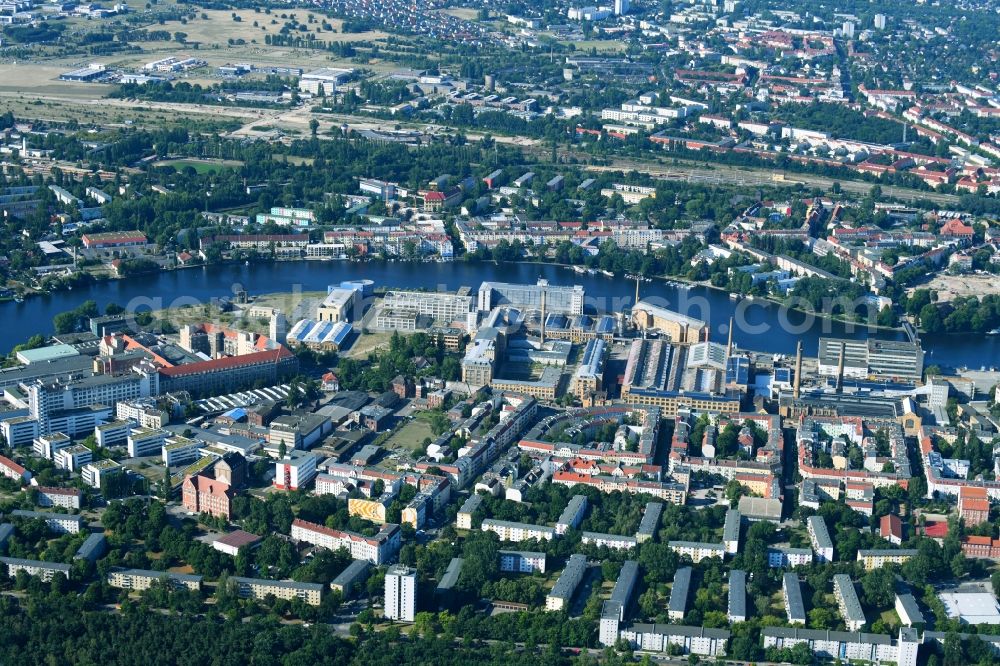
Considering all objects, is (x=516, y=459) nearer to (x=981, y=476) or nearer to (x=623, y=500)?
(x=623, y=500)

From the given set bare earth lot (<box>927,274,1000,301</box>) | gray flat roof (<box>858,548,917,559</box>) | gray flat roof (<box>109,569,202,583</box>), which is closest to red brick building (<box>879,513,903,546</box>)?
gray flat roof (<box>858,548,917,559</box>)

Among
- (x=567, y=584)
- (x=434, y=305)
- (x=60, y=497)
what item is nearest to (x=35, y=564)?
(x=60, y=497)

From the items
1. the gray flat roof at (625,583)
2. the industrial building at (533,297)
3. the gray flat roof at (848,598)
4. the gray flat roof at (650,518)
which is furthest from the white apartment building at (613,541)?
the industrial building at (533,297)

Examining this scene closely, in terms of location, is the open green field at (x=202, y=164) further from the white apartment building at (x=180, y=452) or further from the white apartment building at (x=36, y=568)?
the white apartment building at (x=36, y=568)

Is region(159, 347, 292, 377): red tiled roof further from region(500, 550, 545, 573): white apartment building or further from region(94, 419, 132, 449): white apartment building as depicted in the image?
region(500, 550, 545, 573): white apartment building

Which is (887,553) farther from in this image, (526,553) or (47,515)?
(47,515)
